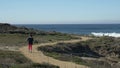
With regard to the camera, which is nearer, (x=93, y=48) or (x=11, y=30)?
(x=93, y=48)

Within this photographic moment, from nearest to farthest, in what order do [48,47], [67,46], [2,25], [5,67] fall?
[5,67] → [48,47] → [67,46] → [2,25]

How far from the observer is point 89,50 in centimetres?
4478

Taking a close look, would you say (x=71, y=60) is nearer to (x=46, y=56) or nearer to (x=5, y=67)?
(x=46, y=56)

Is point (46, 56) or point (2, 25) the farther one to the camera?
point (2, 25)

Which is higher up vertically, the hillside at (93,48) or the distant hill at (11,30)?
the distant hill at (11,30)

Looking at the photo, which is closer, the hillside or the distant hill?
the hillside

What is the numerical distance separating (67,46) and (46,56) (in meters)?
11.2

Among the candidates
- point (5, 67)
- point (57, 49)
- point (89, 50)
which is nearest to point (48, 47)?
point (57, 49)

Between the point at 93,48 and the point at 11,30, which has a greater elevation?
the point at 11,30

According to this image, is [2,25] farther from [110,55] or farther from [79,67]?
[79,67]

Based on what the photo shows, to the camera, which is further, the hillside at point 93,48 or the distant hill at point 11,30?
the distant hill at point 11,30

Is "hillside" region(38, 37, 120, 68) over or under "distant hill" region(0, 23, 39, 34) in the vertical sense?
under

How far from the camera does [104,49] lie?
44.8 meters

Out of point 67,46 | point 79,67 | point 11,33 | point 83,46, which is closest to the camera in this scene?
point 79,67
